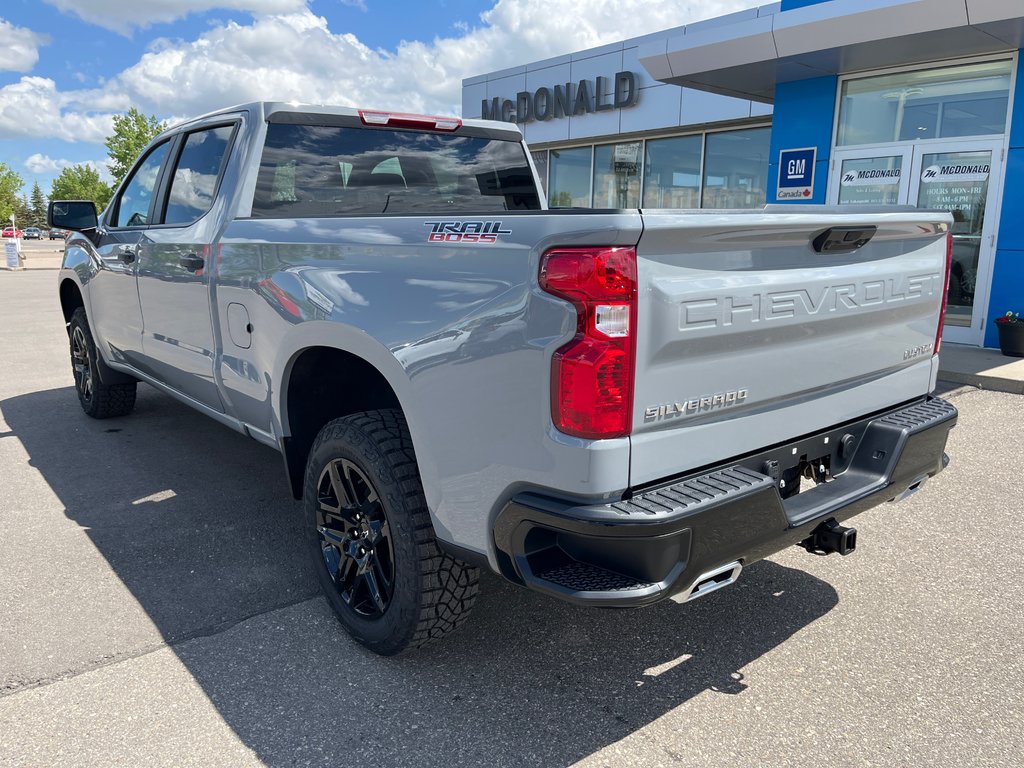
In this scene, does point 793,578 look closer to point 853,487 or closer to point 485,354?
point 853,487

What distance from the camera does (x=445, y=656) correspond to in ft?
9.57

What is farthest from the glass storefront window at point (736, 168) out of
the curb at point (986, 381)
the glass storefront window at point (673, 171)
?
the curb at point (986, 381)

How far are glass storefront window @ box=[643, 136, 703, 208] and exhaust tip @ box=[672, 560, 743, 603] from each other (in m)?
14.2

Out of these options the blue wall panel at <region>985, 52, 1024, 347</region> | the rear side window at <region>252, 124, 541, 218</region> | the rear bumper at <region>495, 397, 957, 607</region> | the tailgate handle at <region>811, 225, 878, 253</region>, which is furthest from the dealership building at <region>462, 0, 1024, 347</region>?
the rear bumper at <region>495, 397, 957, 607</region>

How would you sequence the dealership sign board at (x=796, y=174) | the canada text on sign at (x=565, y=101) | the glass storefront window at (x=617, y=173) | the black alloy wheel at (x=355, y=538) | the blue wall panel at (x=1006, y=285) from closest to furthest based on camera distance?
the black alloy wheel at (x=355, y=538) → the blue wall panel at (x=1006, y=285) → the dealership sign board at (x=796, y=174) → the canada text on sign at (x=565, y=101) → the glass storefront window at (x=617, y=173)

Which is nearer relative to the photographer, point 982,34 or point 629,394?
point 629,394

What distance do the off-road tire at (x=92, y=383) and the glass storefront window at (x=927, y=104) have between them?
9325mm

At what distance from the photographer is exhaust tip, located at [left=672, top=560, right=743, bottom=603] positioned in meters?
2.19

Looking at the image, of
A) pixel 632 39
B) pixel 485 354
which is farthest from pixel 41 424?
pixel 632 39

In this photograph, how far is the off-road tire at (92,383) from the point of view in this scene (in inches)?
232

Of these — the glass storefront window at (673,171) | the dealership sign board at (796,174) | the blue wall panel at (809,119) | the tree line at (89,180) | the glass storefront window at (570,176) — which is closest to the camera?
the blue wall panel at (809,119)

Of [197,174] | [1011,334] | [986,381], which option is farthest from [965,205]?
[197,174]

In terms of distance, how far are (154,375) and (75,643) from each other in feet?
6.83

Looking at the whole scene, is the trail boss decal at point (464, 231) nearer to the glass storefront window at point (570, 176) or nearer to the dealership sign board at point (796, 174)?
the dealership sign board at point (796, 174)
